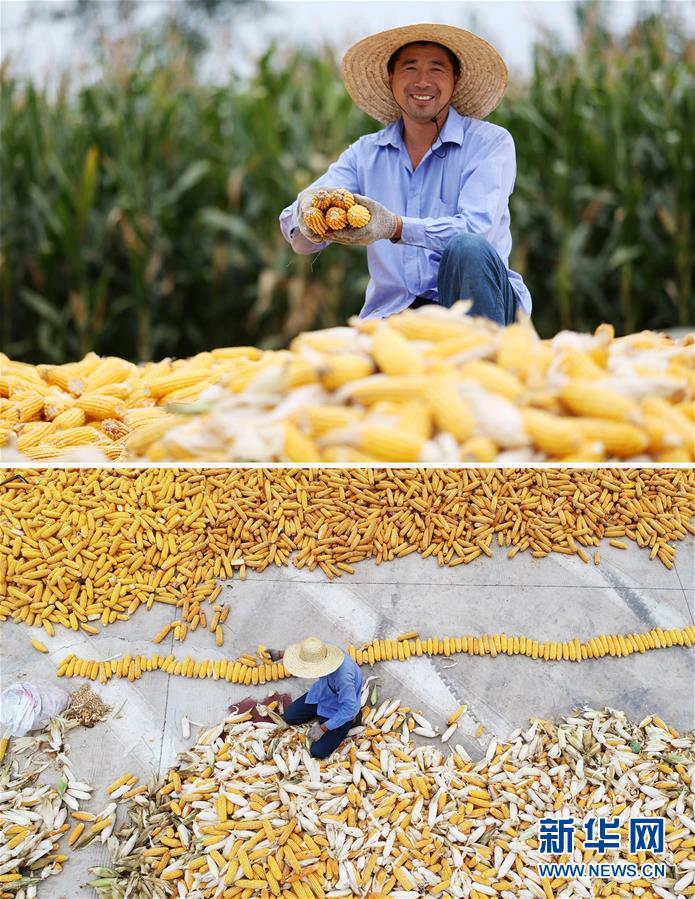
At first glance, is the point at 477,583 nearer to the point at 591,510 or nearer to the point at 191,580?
the point at 591,510

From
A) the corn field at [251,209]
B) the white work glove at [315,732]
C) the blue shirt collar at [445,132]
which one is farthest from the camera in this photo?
the corn field at [251,209]

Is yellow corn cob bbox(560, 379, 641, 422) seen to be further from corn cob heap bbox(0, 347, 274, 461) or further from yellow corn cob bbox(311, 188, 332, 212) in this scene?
yellow corn cob bbox(311, 188, 332, 212)

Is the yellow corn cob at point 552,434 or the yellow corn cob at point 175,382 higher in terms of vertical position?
the yellow corn cob at point 552,434

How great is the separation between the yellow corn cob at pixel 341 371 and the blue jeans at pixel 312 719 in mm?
870

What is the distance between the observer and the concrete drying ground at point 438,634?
204cm

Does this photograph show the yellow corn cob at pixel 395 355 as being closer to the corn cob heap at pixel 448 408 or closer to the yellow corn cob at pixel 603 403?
the corn cob heap at pixel 448 408

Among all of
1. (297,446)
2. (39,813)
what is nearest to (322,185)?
(297,446)

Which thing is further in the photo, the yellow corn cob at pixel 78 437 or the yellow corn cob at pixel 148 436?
the yellow corn cob at pixel 78 437

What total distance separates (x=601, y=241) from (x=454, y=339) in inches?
128

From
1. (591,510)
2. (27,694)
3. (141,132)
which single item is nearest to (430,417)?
(591,510)

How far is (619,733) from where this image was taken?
6.68 ft

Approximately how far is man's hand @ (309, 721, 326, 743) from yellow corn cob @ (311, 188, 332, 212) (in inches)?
44.4

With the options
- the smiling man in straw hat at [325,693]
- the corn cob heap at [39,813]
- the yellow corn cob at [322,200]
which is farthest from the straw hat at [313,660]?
the yellow corn cob at [322,200]

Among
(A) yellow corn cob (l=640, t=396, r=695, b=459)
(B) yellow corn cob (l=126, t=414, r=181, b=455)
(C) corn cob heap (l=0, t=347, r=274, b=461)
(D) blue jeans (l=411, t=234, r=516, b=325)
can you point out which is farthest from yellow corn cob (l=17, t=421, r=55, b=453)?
(A) yellow corn cob (l=640, t=396, r=695, b=459)
